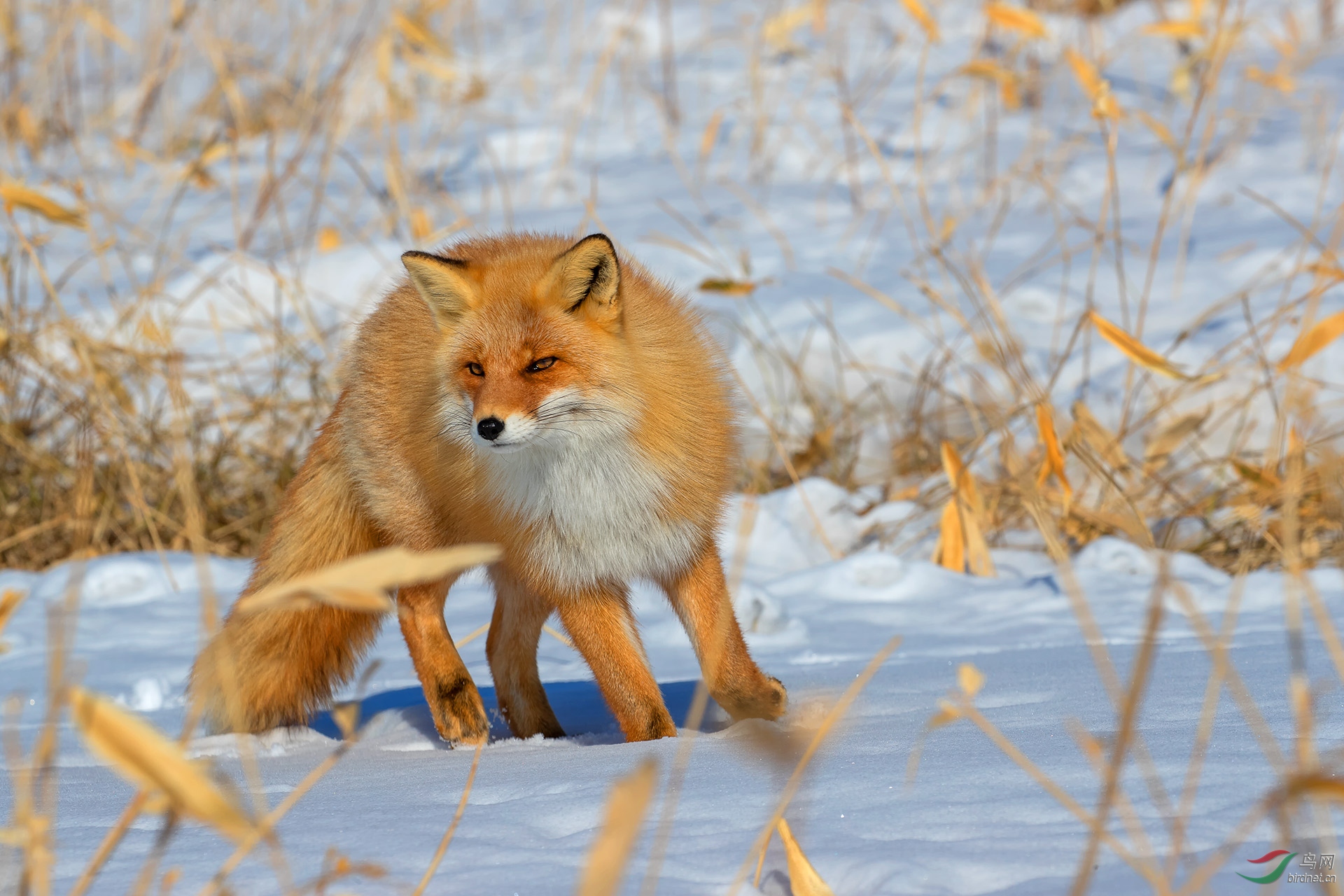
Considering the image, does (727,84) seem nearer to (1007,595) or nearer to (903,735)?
(1007,595)

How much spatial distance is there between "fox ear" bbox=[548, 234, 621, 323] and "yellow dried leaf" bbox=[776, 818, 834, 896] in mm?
1382

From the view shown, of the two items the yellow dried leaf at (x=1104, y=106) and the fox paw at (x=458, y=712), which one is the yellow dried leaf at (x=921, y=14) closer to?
the yellow dried leaf at (x=1104, y=106)

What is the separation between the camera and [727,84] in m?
8.35

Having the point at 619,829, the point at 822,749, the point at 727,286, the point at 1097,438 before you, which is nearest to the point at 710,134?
the point at 727,286

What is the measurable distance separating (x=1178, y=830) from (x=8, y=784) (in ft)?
5.60

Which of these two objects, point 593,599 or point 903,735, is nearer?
point 903,735

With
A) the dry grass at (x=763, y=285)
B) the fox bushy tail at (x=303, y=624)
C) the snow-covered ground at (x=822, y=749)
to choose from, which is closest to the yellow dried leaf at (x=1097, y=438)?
the dry grass at (x=763, y=285)

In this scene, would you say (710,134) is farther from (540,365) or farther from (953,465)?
(540,365)

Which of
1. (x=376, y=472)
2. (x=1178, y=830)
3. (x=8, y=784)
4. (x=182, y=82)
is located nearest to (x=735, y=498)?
(x=376, y=472)

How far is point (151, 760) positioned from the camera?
0.79m

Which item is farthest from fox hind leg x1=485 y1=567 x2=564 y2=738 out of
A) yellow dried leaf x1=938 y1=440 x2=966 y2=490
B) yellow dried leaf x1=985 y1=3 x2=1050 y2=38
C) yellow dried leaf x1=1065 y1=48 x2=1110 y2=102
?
yellow dried leaf x1=985 y1=3 x2=1050 y2=38

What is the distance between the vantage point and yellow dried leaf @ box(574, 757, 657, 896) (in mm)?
804

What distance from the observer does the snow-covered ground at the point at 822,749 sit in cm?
133

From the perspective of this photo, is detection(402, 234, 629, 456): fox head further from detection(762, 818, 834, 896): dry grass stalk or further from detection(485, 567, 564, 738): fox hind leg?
detection(762, 818, 834, 896): dry grass stalk
